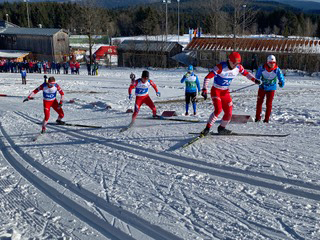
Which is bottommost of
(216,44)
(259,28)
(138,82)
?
(138,82)

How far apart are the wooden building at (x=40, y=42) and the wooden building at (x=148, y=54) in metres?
11.0

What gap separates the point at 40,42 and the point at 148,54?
18018 millimetres

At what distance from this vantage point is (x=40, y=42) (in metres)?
46.8

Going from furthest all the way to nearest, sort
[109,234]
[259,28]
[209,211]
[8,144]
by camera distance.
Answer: [259,28]
[8,144]
[209,211]
[109,234]

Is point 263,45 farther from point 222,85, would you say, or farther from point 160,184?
point 160,184


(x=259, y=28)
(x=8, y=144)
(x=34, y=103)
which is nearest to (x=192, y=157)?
(x=8, y=144)

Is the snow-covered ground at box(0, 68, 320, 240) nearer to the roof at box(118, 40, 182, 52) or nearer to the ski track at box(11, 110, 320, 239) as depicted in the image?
the ski track at box(11, 110, 320, 239)

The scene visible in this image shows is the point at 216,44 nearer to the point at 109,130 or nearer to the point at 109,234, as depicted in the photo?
the point at 109,130

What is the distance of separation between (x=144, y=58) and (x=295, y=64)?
17.1 meters

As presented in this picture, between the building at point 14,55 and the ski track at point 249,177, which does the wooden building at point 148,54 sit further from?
the ski track at point 249,177

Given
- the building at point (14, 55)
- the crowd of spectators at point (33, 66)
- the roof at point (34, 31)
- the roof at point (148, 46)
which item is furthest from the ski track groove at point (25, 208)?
the roof at point (34, 31)

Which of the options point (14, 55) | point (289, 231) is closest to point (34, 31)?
point (14, 55)

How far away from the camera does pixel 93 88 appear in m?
23.3

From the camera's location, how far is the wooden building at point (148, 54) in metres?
39.3
